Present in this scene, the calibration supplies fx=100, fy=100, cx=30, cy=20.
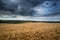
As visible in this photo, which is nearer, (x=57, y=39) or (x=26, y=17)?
(x=57, y=39)

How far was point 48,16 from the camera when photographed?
307cm

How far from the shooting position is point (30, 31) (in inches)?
123

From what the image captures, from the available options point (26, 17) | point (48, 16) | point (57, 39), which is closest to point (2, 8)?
point (26, 17)

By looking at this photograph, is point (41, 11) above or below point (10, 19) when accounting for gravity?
above

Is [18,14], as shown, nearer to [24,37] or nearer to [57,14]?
[24,37]

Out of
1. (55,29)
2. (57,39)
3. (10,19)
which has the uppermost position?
(10,19)

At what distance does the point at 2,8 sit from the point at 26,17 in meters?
0.77

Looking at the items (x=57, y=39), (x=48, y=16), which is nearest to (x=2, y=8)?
(x=48, y=16)

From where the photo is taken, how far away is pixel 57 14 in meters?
3.00

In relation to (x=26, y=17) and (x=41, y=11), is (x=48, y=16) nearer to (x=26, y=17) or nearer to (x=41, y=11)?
(x=41, y=11)

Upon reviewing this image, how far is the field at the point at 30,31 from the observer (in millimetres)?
2960

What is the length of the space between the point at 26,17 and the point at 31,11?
0.79 feet

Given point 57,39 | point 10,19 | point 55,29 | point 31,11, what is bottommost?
point 57,39

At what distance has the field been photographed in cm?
296
